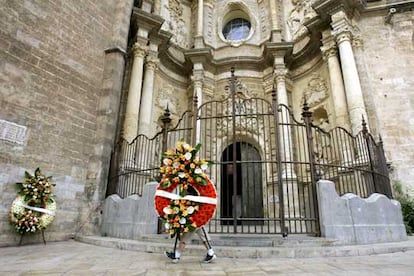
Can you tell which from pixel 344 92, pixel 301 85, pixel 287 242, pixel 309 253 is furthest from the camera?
pixel 301 85

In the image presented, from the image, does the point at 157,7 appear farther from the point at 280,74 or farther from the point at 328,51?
the point at 328,51

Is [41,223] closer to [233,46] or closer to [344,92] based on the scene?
[344,92]

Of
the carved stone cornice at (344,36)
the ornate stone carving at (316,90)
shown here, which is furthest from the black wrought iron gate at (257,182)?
the carved stone cornice at (344,36)

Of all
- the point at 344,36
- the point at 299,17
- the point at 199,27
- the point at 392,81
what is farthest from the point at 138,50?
the point at 392,81

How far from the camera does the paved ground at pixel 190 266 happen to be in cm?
280

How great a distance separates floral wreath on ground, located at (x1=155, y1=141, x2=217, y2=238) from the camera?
3.20m

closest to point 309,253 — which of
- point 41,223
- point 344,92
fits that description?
point 41,223

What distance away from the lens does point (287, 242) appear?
4.24m

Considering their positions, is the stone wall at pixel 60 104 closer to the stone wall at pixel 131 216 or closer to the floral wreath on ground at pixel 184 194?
the stone wall at pixel 131 216

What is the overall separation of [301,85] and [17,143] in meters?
10.5

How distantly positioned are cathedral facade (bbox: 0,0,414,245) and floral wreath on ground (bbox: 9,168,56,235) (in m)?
0.20

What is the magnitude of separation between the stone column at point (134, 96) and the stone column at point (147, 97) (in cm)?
37

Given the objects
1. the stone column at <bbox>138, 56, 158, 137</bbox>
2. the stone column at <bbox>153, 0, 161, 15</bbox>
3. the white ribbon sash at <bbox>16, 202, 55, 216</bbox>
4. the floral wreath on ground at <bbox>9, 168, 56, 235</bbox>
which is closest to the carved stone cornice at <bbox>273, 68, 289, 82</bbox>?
the stone column at <bbox>138, 56, 158, 137</bbox>

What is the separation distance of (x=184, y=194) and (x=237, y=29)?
12589 mm
